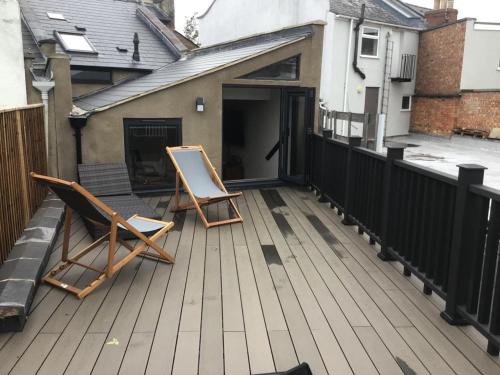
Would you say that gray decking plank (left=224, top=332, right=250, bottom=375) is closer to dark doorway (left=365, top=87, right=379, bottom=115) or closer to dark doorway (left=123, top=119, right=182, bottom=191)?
dark doorway (left=123, top=119, right=182, bottom=191)

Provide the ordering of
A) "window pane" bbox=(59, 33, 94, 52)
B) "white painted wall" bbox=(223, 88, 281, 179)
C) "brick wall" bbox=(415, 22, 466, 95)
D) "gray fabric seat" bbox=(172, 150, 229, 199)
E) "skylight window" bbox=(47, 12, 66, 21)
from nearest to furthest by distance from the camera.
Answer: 1. "gray fabric seat" bbox=(172, 150, 229, 199)
2. "white painted wall" bbox=(223, 88, 281, 179)
3. "window pane" bbox=(59, 33, 94, 52)
4. "skylight window" bbox=(47, 12, 66, 21)
5. "brick wall" bbox=(415, 22, 466, 95)

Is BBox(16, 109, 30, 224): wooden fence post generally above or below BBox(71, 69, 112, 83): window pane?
below

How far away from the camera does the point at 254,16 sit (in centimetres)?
1892

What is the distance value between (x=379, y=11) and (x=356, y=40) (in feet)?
9.25

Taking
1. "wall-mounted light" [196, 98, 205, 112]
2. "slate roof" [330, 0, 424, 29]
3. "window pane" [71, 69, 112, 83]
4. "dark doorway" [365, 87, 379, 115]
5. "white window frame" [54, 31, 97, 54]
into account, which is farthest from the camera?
"dark doorway" [365, 87, 379, 115]

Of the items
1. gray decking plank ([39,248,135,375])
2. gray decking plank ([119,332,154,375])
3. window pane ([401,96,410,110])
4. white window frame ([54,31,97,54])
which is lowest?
gray decking plank ([39,248,135,375])

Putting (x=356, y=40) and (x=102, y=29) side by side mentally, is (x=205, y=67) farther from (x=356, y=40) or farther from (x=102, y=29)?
(x=356, y=40)

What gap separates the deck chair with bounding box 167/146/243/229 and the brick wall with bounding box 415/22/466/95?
16954 millimetres

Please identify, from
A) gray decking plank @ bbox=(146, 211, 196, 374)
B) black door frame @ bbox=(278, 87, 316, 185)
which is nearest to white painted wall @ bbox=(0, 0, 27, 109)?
gray decking plank @ bbox=(146, 211, 196, 374)

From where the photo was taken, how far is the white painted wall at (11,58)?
565cm

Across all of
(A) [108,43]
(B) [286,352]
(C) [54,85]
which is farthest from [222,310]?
(A) [108,43]

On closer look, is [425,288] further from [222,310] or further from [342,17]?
[342,17]

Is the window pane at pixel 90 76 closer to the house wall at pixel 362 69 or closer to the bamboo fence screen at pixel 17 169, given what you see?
the bamboo fence screen at pixel 17 169

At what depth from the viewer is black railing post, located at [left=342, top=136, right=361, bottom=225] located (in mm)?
5219
